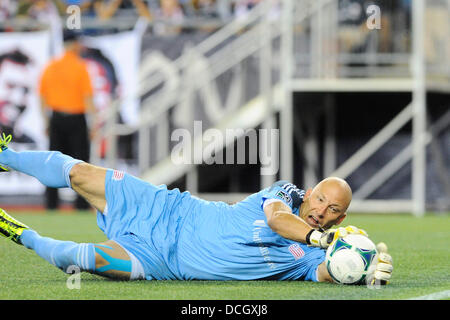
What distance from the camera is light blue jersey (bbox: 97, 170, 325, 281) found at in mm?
6141

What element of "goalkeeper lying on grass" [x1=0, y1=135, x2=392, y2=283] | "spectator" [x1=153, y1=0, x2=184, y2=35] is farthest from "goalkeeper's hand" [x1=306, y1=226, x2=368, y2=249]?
"spectator" [x1=153, y1=0, x2=184, y2=35]

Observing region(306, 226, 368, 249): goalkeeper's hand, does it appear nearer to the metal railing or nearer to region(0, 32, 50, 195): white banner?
the metal railing

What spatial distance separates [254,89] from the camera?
16859 millimetres

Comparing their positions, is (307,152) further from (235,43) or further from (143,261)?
(143,261)

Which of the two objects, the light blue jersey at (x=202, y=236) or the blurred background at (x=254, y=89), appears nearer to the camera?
the light blue jersey at (x=202, y=236)

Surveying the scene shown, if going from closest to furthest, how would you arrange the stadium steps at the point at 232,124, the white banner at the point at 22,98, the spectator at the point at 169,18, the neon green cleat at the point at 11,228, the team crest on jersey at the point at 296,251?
the team crest on jersey at the point at 296,251
the neon green cleat at the point at 11,228
the stadium steps at the point at 232,124
the spectator at the point at 169,18
the white banner at the point at 22,98

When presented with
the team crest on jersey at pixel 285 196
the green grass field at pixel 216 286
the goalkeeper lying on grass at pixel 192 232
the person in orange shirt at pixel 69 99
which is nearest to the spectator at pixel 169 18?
the person in orange shirt at pixel 69 99

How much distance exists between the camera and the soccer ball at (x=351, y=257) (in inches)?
230

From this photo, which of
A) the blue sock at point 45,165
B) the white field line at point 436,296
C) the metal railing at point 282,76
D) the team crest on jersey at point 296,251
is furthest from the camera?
the metal railing at point 282,76

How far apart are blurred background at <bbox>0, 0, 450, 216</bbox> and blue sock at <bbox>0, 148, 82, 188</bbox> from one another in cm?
888

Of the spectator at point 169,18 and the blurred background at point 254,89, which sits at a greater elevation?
the spectator at point 169,18

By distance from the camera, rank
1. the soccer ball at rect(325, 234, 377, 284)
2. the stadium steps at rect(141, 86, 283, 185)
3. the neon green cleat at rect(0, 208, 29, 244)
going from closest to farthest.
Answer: the soccer ball at rect(325, 234, 377, 284) → the neon green cleat at rect(0, 208, 29, 244) → the stadium steps at rect(141, 86, 283, 185)

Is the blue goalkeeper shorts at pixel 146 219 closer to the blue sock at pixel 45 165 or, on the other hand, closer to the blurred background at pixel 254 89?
the blue sock at pixel 45 165

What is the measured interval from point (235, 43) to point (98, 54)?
7.85 ft
